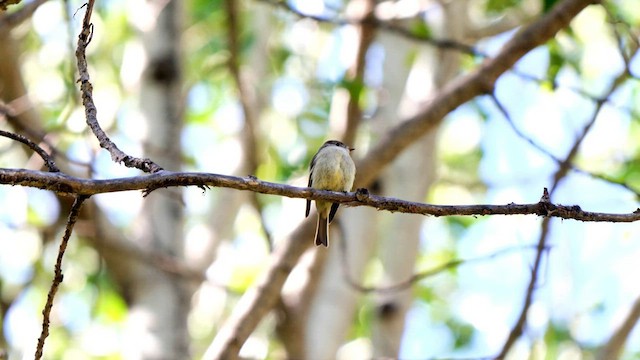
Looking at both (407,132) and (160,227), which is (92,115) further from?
(160,227)

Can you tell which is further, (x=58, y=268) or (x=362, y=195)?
(x=362, y=195)

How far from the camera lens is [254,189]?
2.59m

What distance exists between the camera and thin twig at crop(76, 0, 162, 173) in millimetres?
2465

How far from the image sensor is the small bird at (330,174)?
4871mm

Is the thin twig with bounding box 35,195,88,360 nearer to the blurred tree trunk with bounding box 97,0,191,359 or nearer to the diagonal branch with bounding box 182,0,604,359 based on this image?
the diagonal branch with bounding box 182,0,604,359

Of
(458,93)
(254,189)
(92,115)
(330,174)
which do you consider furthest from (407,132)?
(92,115)

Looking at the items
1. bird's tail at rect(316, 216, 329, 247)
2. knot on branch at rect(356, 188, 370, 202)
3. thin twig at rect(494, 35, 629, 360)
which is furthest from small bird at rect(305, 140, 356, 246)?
knot on branch at rect(356, 188, 370, 202)

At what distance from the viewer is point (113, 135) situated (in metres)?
7.50

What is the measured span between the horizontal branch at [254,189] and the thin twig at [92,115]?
0.30 feet

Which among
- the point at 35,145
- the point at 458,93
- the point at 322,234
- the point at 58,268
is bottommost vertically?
the point at 58,268

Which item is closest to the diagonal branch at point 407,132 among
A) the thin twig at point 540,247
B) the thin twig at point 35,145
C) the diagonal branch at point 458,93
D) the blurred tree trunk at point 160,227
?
the diagonal branch at point 458,93

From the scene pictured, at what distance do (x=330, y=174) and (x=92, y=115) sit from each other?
100 inches

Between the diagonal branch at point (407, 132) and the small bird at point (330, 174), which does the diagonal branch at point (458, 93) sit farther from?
the small bird at point (330, 174)

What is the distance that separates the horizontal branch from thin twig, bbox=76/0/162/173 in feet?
0.30
